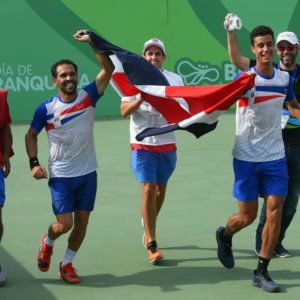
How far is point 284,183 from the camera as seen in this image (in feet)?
20.7

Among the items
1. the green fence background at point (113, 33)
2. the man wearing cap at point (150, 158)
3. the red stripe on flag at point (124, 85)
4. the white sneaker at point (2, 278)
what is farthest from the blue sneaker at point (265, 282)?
the green fence background at point (113, 33)

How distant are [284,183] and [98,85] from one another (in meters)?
1.60

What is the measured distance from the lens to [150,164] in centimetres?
709

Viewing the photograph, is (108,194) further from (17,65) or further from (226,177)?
(17,65)

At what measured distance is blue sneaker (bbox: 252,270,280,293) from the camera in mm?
6070

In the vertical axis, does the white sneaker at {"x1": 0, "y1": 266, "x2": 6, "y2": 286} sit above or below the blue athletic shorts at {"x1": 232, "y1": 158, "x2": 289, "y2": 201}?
below

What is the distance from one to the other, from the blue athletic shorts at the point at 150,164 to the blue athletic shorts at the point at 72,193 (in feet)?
2.16

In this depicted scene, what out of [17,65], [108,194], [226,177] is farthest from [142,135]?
[17,65]

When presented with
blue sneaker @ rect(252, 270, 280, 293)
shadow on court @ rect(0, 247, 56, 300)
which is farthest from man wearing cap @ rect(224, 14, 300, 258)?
shadow on court @ rect(0, 247, 56, 300)

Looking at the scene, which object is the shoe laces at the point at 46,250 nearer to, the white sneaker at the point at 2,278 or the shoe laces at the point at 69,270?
the shoe laces at the point at 69,270

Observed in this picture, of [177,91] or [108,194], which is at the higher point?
[177,91]

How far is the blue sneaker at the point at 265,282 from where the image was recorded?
6070 mm

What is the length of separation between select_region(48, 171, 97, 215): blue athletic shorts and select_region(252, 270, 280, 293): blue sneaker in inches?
53.6

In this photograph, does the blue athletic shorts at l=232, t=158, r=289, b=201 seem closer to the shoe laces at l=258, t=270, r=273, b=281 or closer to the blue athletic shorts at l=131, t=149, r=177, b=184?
the shoe laces at l=258, t=270, r=273, b=281
